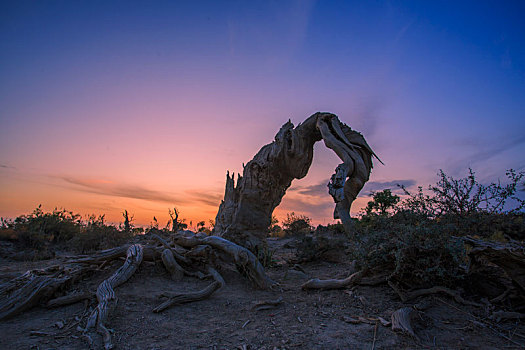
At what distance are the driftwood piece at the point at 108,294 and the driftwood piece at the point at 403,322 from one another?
10.9 feet

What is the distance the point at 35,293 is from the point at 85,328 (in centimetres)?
142

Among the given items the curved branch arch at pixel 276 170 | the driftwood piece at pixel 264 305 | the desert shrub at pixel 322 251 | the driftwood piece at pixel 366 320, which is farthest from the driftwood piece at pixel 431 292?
the desert shrub at pixel 322 251

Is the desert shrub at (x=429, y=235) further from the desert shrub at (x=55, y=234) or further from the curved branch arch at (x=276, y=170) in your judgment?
the desert shrub at (x=55, y=234)

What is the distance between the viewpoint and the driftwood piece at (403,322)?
326 cm

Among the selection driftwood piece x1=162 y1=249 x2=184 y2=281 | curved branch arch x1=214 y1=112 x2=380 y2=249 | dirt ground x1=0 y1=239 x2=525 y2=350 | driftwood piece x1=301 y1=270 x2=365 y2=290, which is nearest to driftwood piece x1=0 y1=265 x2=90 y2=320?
dirt ground x1=0 y1=239 x2=525 y2=350

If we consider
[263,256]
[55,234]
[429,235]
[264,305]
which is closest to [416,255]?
[429,235]

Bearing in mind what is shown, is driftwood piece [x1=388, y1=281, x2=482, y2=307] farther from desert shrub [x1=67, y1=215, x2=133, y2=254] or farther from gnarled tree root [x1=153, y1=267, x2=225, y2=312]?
desert shrub [x1=67, y1=215, x2=133, y2=254]

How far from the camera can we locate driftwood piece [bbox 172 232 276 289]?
579cm

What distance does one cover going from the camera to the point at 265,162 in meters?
8.62

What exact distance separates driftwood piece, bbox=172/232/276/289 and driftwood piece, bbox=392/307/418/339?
271 cm

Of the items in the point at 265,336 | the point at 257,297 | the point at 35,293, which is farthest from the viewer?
the point at 257,297

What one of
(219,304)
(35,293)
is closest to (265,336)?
(219,304)

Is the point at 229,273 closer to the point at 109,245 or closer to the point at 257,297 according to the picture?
the point at 257,297

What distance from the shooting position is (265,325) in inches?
149
